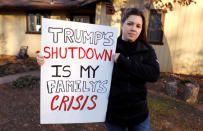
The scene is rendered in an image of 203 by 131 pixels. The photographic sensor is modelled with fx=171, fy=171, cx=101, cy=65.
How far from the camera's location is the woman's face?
1495 mm

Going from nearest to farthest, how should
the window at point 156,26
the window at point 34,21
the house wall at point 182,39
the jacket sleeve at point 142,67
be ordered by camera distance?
the jacket sleeve at point 142,67 → the house wall at point 182,39 → the window at point 156,26 → the window at point 34,21

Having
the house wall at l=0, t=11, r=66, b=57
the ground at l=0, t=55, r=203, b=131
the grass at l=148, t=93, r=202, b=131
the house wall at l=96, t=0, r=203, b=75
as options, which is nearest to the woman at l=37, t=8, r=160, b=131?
the ground at l=0, t=55, r=203, b=131

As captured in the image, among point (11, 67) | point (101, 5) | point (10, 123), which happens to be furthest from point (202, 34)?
point (11, 67)

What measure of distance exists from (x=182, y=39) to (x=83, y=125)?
574 centimetres

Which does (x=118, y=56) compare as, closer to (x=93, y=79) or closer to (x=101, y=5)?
(x=93, y=79)

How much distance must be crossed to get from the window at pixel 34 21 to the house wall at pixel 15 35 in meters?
0.27

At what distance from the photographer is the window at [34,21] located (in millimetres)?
9516

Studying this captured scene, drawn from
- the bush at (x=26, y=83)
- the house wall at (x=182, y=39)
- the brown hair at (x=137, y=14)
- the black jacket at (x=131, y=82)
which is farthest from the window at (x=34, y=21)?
the black jacket at (x=131, y=82)

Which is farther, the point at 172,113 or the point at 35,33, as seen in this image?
the point at 35,33

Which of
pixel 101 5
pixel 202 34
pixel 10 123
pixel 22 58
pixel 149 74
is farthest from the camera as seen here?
pixel 22 58

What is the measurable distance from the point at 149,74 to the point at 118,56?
0.31m

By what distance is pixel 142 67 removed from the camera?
A: 145cm

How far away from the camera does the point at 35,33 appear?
9477 millimetres

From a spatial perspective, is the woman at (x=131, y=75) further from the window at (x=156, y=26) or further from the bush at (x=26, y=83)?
the window at (x=156, y=26)
